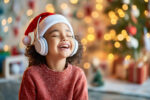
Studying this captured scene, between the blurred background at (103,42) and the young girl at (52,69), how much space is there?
690 mm

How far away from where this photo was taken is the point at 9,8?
2154 millimetres

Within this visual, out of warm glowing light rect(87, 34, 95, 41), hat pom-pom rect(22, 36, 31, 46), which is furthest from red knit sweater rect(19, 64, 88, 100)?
warm glowing light rect(87, 34, 95, 41)

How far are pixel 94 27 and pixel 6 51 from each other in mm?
956

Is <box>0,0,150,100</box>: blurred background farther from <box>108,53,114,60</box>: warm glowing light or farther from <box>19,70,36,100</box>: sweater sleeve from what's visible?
<box>19,70,36,100</box>: sweater sleeve

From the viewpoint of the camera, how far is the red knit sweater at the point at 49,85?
39.5 inches

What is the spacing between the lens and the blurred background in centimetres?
187

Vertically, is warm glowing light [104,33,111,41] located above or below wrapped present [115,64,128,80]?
above

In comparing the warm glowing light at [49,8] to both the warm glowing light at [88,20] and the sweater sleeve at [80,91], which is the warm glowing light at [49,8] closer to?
the warm glowing light at [88,20]

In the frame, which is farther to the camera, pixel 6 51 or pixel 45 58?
pixel 6 51

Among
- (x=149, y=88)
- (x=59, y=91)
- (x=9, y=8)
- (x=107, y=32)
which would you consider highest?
(x=9, y=8)

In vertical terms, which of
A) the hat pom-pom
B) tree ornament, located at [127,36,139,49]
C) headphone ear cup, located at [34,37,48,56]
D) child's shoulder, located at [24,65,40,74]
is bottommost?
child's shoulder, located at [24,65,40,74]

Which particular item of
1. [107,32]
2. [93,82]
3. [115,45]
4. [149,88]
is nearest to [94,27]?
[107,32]

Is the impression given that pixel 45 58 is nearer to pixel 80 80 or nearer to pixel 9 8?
pixel 80 80

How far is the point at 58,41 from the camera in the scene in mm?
998
